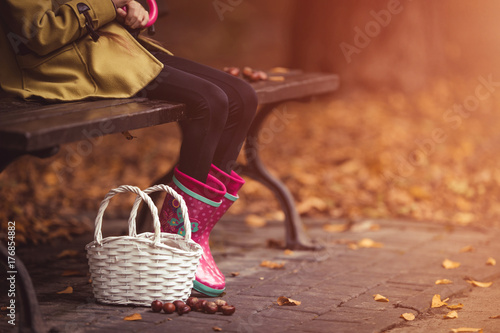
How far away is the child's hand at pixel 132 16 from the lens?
3.35m

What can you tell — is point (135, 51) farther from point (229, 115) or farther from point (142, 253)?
point (142, 253)

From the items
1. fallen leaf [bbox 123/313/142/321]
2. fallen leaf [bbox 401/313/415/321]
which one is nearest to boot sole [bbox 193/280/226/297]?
fallen leaf [bbox 123/313/142/321]

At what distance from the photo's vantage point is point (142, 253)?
2.96 metres

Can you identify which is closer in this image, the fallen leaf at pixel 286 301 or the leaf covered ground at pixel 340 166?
the fallen leaf at pixel 286 301

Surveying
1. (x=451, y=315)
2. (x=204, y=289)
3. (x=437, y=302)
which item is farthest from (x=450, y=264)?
(x=204, y=289)

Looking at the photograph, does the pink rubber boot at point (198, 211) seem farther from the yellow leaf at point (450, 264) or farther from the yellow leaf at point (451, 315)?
the yellow leaf at point (450, 264)

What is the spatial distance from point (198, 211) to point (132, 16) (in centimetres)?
93

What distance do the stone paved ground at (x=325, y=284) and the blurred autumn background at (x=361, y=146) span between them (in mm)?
494

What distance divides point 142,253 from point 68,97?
724mm

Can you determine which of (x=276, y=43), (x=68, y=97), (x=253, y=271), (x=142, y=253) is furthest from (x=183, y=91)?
(x=276, y=43)

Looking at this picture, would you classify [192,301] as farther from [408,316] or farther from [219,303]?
[408,316]

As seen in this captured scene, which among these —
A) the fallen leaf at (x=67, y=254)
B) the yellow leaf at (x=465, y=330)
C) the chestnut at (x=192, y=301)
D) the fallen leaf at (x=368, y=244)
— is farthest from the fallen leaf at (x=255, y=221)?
the yellow leaf at (x=465, y=330)

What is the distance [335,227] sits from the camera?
4.92 meters

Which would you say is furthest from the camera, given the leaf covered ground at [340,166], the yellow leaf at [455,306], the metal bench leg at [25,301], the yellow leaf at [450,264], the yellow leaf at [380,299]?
the leaf covered ground at [340,166]
